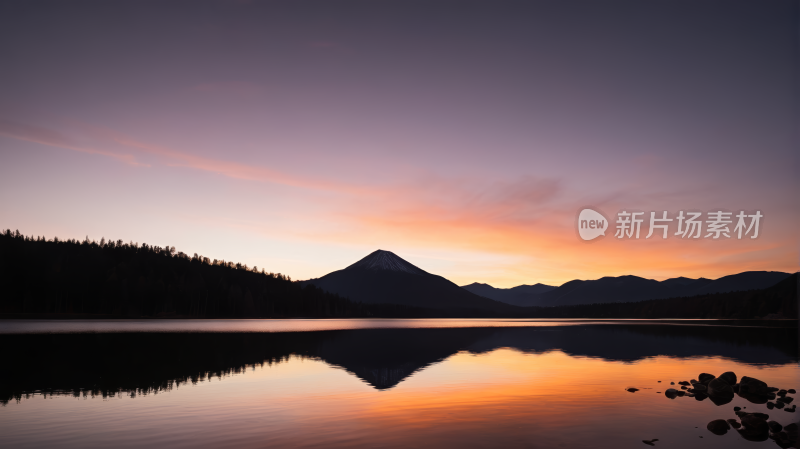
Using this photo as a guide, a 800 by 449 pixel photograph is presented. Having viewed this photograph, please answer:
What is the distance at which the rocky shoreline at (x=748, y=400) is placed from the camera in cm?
2547

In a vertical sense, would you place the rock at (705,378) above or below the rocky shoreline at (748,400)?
above

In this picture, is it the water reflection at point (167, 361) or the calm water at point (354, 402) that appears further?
the water reflection at point (167, 361)

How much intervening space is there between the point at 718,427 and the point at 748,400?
490 inches

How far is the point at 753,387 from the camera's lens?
122 feet

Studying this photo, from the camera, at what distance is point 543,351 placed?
2955 inches

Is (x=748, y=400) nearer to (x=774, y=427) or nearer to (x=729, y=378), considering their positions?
(x=729, y=378)

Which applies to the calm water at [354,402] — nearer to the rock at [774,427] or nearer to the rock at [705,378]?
the rock at [774,427]

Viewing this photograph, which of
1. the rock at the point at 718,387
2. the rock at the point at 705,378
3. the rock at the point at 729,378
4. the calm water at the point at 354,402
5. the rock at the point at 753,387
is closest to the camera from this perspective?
the calm water at the point at 354,402

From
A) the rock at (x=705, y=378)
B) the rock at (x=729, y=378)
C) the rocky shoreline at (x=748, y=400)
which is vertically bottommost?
the rocky shoreline at (x=748, y=400)

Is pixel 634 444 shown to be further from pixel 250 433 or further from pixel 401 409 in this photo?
pixel 250 433

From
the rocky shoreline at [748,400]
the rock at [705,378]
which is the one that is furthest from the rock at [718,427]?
the rock at [705,378]

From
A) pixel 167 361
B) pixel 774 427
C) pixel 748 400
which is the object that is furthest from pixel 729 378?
pixel 167 361

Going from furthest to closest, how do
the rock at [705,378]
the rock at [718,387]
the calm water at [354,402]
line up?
the rock at [705,378]
the rock at [718,387]
the calm water at [354,402]

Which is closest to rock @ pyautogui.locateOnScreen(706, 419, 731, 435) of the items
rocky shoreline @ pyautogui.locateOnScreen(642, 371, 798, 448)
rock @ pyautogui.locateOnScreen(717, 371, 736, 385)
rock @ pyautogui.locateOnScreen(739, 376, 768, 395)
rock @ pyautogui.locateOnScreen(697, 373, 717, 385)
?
rocky shoreline @ pyautogui.locateOnScreen(642, 371, 798, 448)
